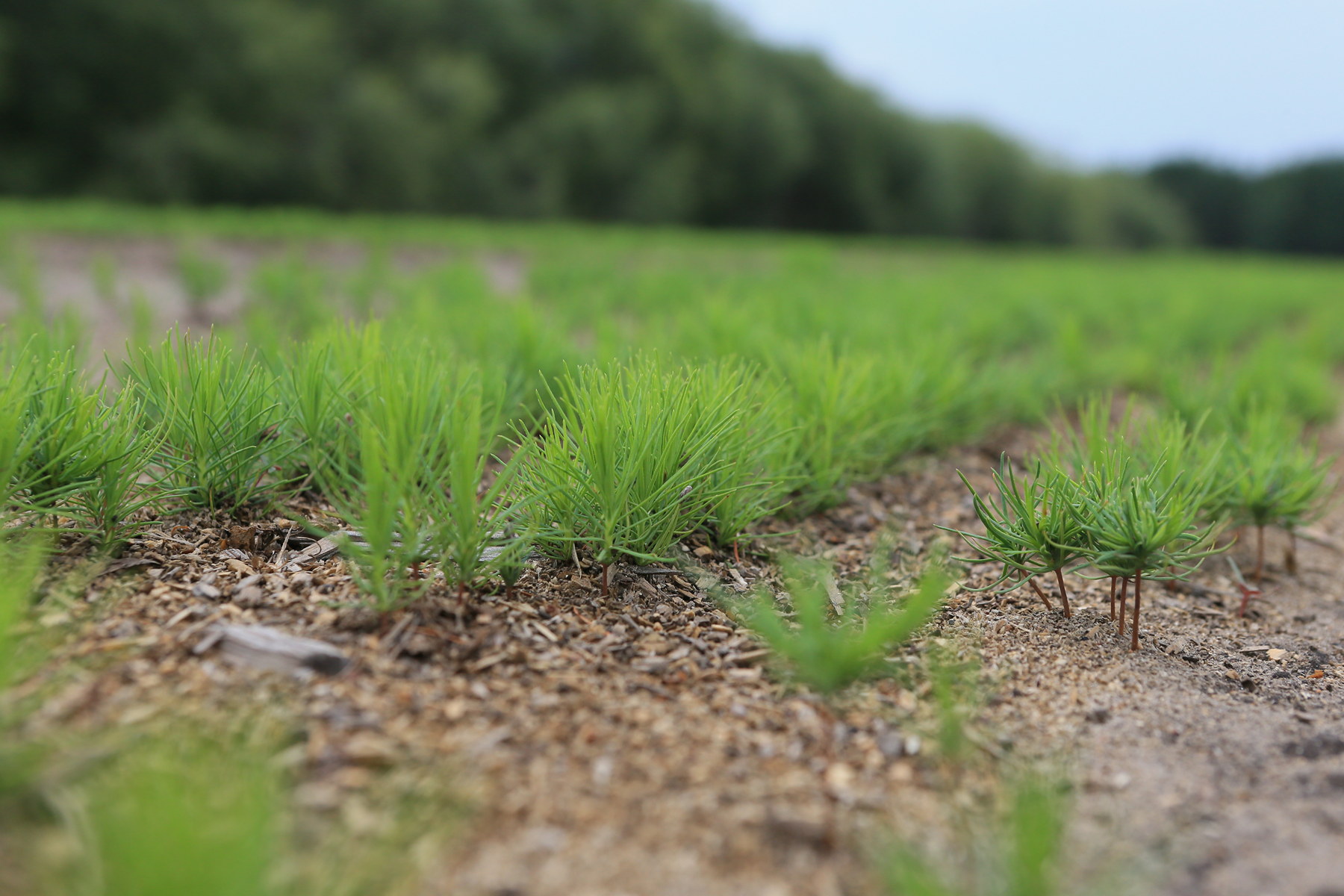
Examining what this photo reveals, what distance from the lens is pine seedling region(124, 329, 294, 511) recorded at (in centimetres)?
145

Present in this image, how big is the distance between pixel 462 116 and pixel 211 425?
59.0ft

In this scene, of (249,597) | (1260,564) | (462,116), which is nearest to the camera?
(249,597)

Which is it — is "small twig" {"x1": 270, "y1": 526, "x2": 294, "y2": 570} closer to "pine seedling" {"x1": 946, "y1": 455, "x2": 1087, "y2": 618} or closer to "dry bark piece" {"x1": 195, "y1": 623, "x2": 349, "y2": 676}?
"dry bark piece" {"x1": 195, "y1": 623, "x2": 349, "y2": 676}

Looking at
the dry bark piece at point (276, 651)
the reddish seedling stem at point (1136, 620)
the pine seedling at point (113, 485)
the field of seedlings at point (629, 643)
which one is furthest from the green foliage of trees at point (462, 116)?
the reddish seedling stem at point (1136, 620)

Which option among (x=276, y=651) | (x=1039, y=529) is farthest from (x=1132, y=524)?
(x=276, y=651)

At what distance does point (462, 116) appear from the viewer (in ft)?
58.1

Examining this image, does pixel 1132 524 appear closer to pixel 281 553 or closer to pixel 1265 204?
pixel 281 553

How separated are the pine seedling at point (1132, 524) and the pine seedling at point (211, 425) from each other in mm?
1365

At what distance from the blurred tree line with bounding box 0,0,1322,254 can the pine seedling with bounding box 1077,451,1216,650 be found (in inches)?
595

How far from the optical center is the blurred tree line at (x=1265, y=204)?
4731 cm

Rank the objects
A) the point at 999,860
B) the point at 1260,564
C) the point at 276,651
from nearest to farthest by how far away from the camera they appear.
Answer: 1. the point at 999,860
2. the point at 276,651
3. the point at 1260,564

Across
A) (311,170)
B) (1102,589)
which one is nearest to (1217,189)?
(311,170)

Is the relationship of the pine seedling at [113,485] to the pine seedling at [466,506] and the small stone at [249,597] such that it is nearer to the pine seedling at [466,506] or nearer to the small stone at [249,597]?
the small stone at [249,597]

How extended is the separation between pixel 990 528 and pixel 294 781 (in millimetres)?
1083
